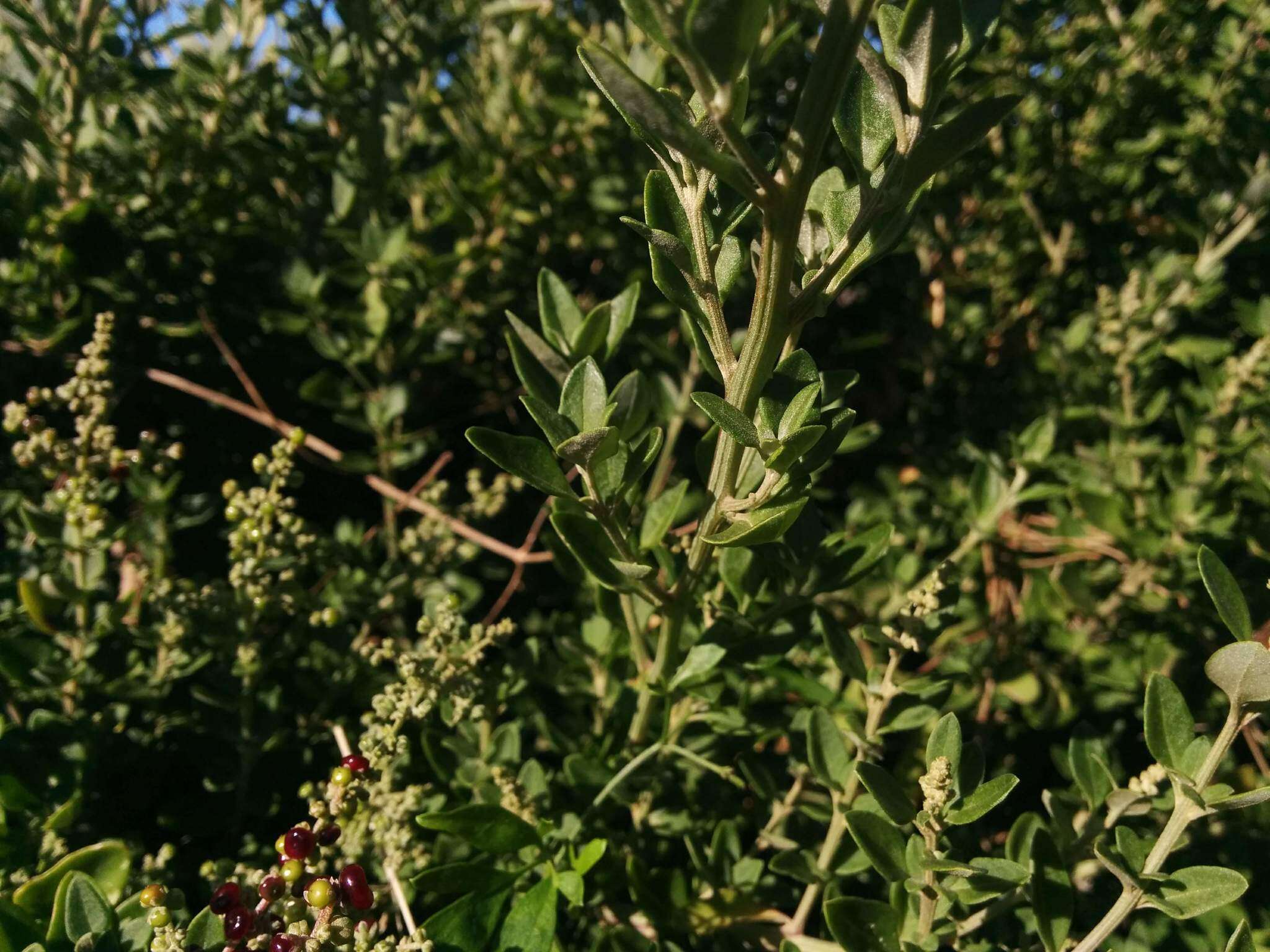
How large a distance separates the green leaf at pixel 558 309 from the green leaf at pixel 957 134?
1.58ft

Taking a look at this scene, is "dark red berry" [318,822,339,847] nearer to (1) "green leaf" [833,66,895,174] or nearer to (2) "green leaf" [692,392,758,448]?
(2) "green leaf" [692,392,758,448]

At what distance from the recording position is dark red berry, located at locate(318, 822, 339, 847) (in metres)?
0.84

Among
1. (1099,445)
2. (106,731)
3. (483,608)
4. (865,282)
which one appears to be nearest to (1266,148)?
(1099,445)

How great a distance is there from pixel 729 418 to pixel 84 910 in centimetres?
76

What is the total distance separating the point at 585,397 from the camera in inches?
33.4

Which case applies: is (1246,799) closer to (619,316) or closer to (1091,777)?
(1091,777)

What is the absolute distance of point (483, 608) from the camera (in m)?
1.91

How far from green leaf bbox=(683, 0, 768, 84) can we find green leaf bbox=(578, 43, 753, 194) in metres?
0.04

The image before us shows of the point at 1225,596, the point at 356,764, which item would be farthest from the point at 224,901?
the point at 1225,596

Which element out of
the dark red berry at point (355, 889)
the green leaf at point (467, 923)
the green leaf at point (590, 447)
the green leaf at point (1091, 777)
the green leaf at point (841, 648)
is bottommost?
the green leaf at point (1091, 777)

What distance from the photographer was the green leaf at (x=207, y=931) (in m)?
0.84

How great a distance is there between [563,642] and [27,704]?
814 millimetres

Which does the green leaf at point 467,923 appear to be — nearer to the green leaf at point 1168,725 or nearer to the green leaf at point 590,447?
the green leaf at point 590,447

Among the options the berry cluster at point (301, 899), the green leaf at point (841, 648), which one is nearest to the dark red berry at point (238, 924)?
the berry cluster at point (301, 899)
